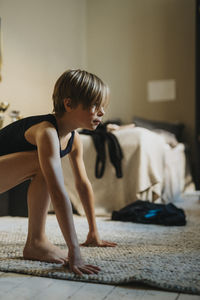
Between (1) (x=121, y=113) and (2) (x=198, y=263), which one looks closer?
(2) (x=198, y=263)

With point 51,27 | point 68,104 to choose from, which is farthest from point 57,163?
point 51,27

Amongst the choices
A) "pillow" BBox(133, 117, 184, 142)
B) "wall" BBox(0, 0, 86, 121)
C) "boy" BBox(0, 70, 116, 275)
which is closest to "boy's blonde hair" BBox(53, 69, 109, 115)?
"boy" BBox(0, 70, 116, 275)

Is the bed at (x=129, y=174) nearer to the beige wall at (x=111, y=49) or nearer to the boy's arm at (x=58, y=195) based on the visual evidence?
the beige wall at (x=111, y=49)

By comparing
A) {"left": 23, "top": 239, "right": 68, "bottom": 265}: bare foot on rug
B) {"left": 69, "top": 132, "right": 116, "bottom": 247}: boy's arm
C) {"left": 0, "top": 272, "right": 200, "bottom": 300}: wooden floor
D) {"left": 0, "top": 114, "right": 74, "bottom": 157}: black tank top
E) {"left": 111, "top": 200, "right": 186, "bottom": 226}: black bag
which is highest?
{"left": 0, "top": 114, "right": 74, "bottom": 157}: black tank top

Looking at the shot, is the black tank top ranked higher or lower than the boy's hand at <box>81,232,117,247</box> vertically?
higher

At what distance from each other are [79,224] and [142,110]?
271 centimetres

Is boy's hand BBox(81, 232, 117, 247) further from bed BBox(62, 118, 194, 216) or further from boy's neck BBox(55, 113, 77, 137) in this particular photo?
bed BBox(62, 118, 194, 216)

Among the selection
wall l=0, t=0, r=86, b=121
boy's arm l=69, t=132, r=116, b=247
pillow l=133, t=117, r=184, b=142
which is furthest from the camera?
pillow l=133, t=117, r=184, b=142

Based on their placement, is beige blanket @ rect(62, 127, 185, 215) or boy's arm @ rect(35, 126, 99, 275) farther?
beige blanket @ rect(62, 127, 185, 215)

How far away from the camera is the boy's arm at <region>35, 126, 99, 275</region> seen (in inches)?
50.7

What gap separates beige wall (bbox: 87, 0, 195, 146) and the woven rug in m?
2.59

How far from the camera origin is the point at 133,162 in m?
2.81

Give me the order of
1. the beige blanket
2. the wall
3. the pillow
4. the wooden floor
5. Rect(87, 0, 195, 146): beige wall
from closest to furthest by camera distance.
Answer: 1. the wooden floor
2. the beige blanket
3. the wall
4. the pillow
5. Rect(87, 0, 195, 146): beige wall

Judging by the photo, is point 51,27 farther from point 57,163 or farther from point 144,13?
point 57,163
